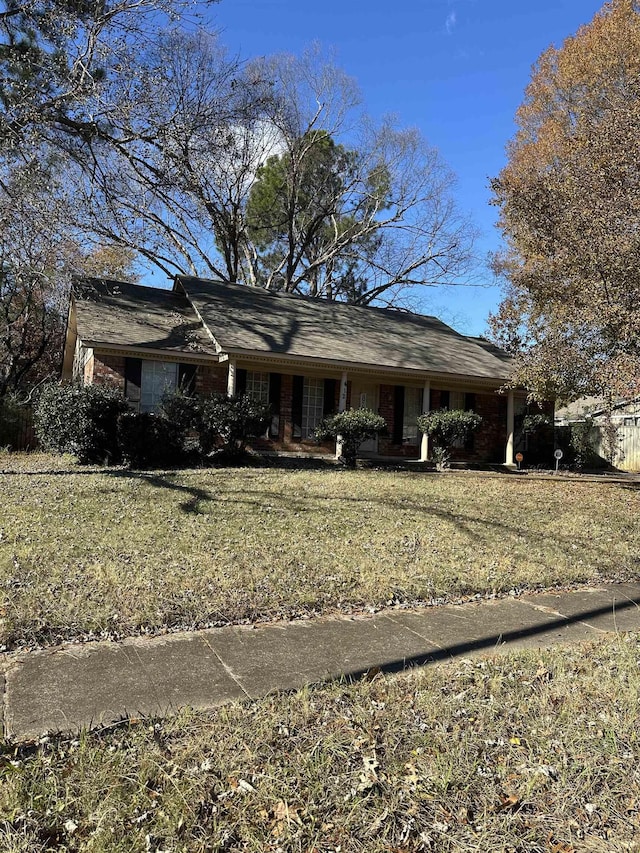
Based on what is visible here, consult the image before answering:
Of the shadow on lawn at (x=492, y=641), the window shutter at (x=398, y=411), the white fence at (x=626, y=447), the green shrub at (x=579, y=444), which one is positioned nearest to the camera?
the shadow on lawn at (x=492, y=641)

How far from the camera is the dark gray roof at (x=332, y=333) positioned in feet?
52.2

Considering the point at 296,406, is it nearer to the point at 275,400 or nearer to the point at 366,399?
the point at 275,400

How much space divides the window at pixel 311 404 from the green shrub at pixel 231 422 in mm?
3436

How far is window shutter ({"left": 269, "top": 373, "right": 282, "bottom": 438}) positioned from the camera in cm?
1645

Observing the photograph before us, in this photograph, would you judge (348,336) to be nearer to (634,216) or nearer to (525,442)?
(525,442)

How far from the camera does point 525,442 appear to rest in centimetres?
1969

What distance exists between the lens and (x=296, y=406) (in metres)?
16.8

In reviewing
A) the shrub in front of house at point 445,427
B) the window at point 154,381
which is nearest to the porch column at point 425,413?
the shrub in front of house at point 445,427

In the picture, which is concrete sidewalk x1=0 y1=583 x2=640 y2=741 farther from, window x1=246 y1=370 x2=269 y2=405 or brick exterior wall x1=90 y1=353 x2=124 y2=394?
window x1=246 y1=370 x2=269 y2=405

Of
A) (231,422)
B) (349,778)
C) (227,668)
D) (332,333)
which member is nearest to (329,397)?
(332,333)

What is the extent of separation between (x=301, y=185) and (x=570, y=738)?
1169 inches

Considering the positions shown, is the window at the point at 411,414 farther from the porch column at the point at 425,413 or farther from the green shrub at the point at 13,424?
the green shrub at the point at 13,424

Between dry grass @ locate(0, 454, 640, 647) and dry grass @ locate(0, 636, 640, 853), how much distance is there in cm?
172

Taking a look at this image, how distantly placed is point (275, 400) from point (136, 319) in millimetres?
4341
